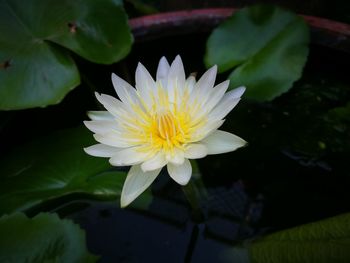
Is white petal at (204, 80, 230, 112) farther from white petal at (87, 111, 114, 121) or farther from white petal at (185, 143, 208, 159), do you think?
white petal at (87, 111, 114, 121)

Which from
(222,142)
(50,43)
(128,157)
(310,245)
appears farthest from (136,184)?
(50,43)

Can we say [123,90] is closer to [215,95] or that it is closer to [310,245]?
[215,95]

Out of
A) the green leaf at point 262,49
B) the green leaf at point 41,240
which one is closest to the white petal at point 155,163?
the green leaf at point 41,240

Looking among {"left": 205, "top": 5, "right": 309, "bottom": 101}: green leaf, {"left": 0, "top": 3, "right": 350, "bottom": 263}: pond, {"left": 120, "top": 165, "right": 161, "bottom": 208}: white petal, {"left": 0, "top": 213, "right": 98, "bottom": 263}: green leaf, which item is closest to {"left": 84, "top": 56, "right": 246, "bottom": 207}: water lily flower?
{"left": 120, "top": 165, "right": 161, "bottom": 208}: white petal

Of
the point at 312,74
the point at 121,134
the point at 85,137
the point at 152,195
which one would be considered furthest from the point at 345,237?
the point at 312,74

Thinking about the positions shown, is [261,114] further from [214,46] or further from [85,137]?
[85,137]

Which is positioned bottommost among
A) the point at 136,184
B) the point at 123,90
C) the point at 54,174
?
the point at 54,174
